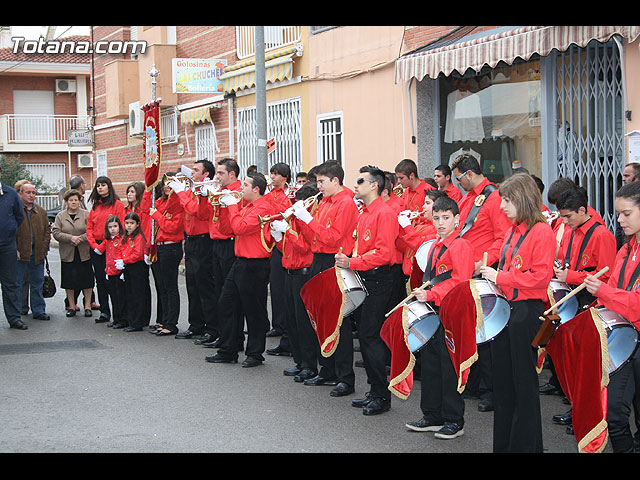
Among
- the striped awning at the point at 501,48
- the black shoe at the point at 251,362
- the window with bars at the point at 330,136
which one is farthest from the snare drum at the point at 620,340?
the window with bars at the point at 330,136

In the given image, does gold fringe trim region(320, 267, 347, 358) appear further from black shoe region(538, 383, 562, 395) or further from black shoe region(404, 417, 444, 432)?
black shoe region(538, 383, 562, 395)

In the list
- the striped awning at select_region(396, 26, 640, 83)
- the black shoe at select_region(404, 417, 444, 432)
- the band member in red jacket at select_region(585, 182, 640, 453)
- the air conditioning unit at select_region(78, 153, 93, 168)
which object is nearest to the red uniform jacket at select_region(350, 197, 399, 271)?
the black shoe at select_region(404, 417, 444, 432)

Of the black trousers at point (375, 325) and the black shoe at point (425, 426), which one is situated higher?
the black trousers at point (375, 325)

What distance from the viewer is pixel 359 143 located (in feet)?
46.2

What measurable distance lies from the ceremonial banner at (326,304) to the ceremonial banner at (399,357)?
799 millimetres

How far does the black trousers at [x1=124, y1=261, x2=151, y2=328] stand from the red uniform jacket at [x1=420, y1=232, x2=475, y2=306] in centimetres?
575

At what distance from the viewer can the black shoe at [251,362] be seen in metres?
8.81

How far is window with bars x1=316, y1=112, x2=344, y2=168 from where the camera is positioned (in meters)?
14.6

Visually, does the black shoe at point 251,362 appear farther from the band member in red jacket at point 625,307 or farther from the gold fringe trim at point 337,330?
the band member in red jacket at point 625,307

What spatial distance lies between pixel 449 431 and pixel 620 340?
5.04 feet

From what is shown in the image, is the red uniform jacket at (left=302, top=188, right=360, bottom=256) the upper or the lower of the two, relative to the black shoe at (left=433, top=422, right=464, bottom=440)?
upper

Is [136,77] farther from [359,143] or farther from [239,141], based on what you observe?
[359,143]

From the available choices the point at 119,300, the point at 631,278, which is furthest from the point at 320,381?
the point at 119,300

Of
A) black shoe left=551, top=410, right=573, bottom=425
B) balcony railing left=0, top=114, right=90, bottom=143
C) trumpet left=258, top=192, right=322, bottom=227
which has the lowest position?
black shoe left=551, top=410, right=573, bottom=425
